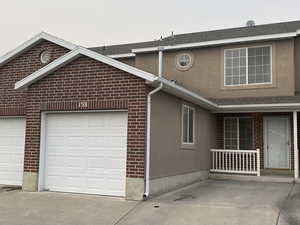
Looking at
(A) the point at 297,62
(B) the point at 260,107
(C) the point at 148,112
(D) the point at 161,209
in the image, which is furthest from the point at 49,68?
(A) the point at 297,62

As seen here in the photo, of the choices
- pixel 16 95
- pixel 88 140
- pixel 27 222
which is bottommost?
pixel 27 222

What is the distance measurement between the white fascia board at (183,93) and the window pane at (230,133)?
81.0 inches

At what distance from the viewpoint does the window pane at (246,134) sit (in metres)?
15.2

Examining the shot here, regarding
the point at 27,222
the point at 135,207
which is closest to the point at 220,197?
the point at 135,207

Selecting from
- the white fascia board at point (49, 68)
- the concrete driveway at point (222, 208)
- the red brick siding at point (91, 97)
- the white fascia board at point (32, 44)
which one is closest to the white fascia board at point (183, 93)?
the red brick siding at point (91, 97)

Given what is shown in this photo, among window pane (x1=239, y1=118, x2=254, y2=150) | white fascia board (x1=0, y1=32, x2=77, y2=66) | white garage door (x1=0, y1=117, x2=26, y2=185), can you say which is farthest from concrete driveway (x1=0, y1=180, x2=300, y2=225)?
white fascia board (x1=0, y1=32, x2=77, y2=66)

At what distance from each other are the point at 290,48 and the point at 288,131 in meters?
3.41

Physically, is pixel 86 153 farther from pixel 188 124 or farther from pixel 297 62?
pixel 297 62

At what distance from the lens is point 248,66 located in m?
15.4

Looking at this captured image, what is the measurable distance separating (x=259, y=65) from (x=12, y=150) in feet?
33.4

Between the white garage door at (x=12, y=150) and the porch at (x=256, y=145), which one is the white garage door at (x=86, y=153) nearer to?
the white garage door at (x=12, y=150)

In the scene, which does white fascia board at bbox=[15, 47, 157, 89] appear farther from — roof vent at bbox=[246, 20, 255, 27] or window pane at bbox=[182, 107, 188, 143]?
roof vent at bbox=[246, 20, 255, 27]

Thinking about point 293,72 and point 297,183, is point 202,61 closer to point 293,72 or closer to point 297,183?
point 293,72

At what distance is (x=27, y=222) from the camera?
7.60 metres
